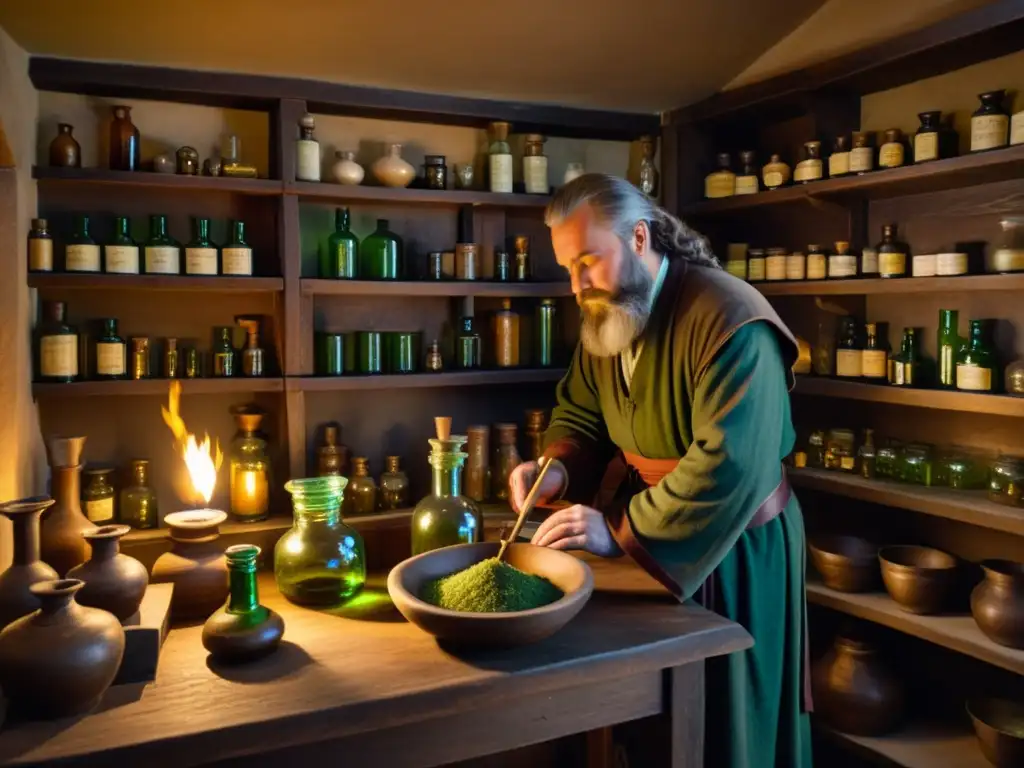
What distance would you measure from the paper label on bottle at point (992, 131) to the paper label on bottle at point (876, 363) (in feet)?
1.80

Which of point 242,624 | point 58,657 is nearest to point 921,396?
point 242,624

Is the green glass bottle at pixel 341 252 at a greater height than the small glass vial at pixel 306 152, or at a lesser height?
lesser

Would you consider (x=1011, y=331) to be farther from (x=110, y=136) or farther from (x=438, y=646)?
(x=110, y=136)

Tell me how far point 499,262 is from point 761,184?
80 cm

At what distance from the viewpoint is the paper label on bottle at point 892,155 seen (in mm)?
2096

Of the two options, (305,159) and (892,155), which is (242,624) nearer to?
(305,159)

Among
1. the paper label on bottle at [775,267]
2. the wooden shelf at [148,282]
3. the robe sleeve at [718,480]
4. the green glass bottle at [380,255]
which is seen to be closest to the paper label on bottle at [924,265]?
the paper label on bottle at [775,267]

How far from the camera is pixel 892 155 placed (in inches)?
82.7

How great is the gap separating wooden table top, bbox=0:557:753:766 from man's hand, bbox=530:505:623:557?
0.32 ft

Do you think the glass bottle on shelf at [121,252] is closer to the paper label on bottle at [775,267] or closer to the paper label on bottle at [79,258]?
the paper label on bottle at [79,258]

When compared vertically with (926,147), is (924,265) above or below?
below

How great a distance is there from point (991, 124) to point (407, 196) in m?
1.40

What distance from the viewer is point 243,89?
7.13ft

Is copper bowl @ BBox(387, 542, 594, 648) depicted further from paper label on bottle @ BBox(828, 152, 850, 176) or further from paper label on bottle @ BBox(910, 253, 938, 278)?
paper label on bottle @ BBox(828, 152, 850, 176)
